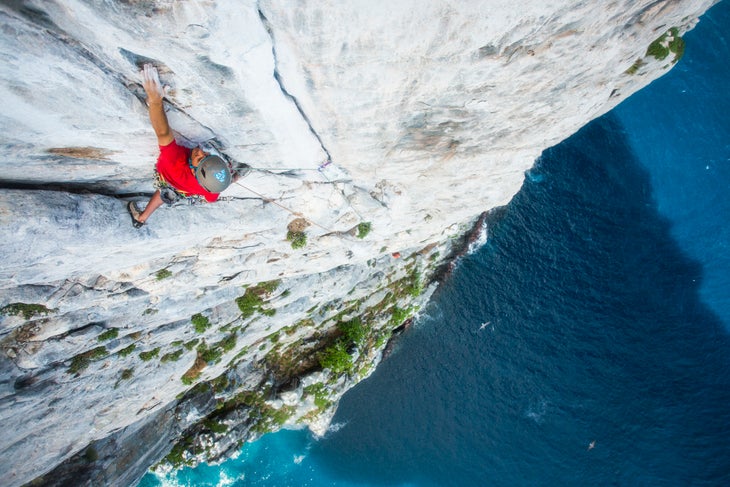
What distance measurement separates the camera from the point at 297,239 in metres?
9.84

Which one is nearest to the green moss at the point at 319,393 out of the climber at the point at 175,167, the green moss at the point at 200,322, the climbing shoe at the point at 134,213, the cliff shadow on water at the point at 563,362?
the cliff shadow on water at the point at 563,362

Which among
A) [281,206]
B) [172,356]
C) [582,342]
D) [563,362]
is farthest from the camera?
[563,362]

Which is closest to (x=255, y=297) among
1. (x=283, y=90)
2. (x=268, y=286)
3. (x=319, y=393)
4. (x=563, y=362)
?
(x=268, y=286)

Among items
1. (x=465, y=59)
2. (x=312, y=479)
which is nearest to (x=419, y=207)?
(x=465, y=59)

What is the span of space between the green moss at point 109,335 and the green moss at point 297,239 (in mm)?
4707

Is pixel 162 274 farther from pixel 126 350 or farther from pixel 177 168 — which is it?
pixel 177 168

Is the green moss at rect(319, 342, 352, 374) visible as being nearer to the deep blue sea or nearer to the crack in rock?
the deep blue sea

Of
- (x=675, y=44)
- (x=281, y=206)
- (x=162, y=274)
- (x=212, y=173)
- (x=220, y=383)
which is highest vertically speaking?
(x=162, y=274)

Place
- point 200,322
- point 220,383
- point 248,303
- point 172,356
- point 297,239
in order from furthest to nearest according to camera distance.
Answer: point 220,383 → point 248,303 → point 172,356 → point 200,322 → point 297,239

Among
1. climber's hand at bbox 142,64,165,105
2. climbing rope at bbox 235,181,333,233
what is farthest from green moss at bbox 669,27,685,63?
climber's hand at bbox 142,64,165,105

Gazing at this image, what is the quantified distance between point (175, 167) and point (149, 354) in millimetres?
7612

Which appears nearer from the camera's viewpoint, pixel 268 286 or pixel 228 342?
pixel 268 286

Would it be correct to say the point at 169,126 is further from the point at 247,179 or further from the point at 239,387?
the point at 239,387

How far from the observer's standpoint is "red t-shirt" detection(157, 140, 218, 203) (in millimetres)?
5445
